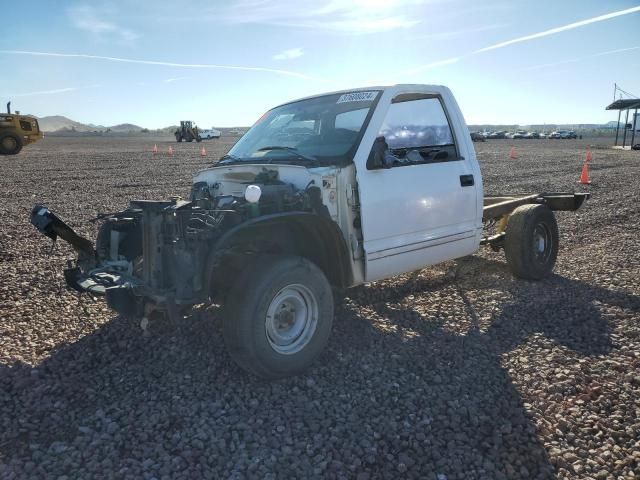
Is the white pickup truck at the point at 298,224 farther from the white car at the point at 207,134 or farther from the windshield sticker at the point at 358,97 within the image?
the white car at the point at 207,134

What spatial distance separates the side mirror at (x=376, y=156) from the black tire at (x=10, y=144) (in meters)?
27.2

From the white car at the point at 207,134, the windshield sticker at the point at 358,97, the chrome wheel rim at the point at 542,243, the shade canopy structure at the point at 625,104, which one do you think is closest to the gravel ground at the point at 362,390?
the chrome wheel rim at the point at 542,243

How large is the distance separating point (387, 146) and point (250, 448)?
8.40 ft

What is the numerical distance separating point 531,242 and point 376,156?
2.61 metres

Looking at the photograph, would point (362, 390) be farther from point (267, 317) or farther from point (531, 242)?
point (531, 242)

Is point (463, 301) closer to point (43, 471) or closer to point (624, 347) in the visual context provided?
point (624, 347)

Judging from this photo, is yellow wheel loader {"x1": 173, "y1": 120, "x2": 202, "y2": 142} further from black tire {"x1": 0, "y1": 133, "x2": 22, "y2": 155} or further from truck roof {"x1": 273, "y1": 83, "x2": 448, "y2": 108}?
truck roof {"x1": 273, "y1": 83, "x2": 448, "y2": 108}

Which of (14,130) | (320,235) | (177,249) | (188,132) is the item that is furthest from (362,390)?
(188,132)

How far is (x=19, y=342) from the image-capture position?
165 inches

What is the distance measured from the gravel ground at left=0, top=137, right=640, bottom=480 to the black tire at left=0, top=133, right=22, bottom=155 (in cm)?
2384

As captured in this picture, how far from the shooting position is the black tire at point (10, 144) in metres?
25.6

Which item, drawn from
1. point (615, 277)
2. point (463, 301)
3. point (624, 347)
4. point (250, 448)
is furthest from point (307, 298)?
point (615, 277)

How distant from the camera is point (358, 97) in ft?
14.6

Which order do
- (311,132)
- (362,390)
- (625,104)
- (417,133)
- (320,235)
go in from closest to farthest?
(362,390) → (320,235) → (311,132) → (417,133) → (625,104)
